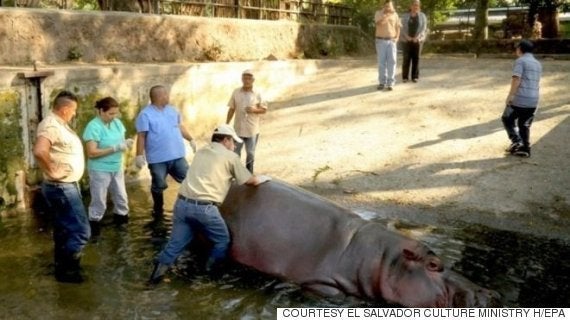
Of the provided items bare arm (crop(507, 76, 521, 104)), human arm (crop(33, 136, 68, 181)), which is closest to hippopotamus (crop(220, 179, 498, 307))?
human arm (crop(33, 136, 68, 181))

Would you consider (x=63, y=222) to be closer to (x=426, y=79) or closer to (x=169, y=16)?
(x=169, y=16)

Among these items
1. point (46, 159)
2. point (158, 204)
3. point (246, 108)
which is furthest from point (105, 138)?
point (246, 108)

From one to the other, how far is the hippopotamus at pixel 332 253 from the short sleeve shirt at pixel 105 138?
4.65 ft

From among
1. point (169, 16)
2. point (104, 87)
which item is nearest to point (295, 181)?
point (104, 87)

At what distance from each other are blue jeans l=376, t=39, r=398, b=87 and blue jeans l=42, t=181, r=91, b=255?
8815 millimetres

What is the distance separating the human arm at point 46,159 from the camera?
517 cm

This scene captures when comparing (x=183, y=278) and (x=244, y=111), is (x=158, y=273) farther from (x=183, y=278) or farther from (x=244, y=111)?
(x=244, y=111)

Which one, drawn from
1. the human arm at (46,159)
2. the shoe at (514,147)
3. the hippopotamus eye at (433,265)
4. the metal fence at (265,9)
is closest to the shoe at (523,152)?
the shoe at (514,147)

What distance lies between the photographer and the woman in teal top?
666cm

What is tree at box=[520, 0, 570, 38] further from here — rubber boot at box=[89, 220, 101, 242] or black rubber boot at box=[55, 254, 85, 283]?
black rubber boot at box=[55, 254, 85, 283]

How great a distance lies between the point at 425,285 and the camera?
17.2 ft

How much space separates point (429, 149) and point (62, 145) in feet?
20.5

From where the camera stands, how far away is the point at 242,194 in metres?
6.41

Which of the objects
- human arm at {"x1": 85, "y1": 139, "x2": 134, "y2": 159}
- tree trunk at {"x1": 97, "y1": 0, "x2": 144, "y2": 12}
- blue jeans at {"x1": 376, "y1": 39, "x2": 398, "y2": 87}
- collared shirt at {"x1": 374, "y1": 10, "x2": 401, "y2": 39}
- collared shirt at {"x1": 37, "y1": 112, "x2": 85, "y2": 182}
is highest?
tree trunk at {"x1": 97, "y1": 0, "x2": 144, "y2": 12}
